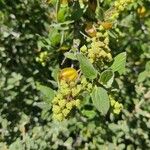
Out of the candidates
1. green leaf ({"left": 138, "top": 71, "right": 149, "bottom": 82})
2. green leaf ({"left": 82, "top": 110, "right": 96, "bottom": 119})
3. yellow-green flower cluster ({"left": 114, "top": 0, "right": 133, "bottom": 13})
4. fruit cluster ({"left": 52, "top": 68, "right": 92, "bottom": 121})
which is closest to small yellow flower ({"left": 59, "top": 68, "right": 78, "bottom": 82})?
fruit cluster ({"left": 52, "top": 68, "right": 92, "bottom": 121})

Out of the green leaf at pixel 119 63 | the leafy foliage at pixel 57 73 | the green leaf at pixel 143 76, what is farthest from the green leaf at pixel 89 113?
the green leaf at pixel 119 63

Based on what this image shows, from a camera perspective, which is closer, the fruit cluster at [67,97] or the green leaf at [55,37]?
the fruit cluster at [67,97]

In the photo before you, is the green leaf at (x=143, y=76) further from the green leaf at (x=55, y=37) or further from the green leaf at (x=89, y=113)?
the green leaf at (x=55, y=37)

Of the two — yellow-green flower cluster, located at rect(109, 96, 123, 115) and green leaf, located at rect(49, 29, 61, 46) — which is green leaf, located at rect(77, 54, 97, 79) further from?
green leaf, located at rect(49, 29, 61, 46)

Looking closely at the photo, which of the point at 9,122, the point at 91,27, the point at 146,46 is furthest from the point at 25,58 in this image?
the point at 91,27

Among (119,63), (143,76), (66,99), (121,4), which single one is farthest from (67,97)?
(143,76)

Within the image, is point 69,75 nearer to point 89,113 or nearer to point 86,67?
point 86,67
